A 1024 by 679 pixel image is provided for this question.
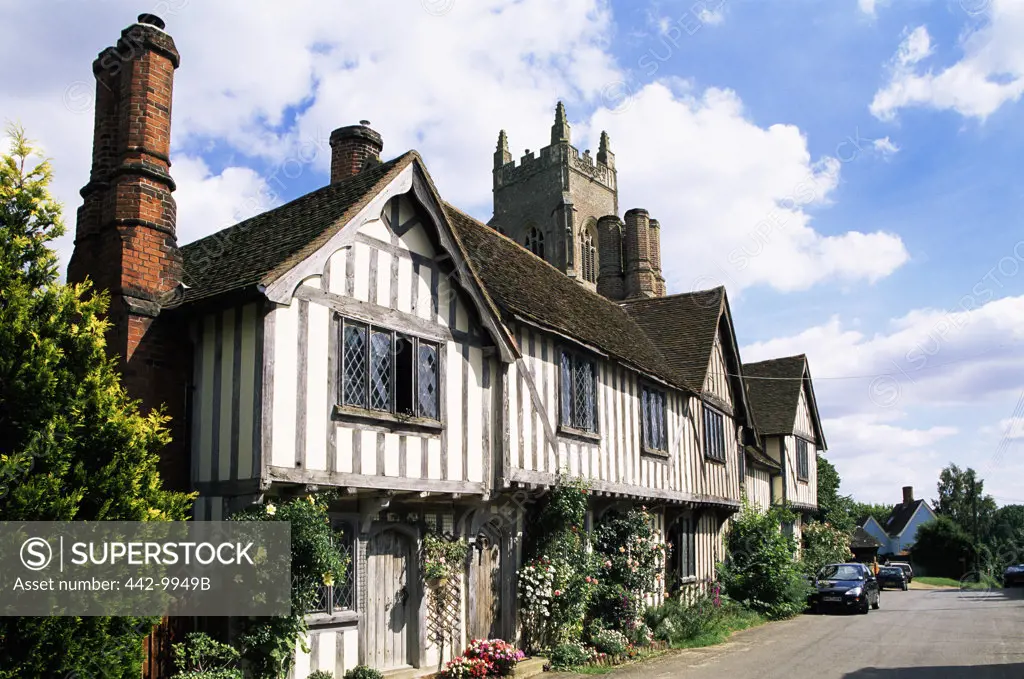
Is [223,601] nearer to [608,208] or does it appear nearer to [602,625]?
[602,625]

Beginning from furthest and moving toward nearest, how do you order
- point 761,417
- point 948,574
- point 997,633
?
point 948,574 → point 761,417 → point 997,633

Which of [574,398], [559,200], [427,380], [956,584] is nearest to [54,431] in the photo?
[427,380]

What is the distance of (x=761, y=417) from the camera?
31.7 meters

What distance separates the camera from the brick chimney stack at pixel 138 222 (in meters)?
9.55

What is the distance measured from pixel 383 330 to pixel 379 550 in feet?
9.24

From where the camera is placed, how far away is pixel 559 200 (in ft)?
205

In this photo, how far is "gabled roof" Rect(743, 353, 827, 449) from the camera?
103 ft

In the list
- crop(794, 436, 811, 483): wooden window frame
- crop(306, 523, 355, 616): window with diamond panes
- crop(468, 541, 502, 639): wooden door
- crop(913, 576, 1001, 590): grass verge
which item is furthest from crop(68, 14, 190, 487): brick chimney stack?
crop(913, 576, 1001, 590): grass verge

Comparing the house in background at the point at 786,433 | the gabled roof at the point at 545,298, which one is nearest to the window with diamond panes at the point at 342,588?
the gabled roof at the point at 545,298

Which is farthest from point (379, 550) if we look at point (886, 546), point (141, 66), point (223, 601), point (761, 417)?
point (886, 546)

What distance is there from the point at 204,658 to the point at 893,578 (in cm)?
3790

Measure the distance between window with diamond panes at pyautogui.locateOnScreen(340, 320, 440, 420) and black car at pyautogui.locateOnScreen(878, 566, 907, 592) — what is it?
35.1 m

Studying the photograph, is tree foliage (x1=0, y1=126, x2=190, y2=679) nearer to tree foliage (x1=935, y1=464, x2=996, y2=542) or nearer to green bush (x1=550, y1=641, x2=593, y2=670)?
green bush (x1=550, y1=641, x2=593, y2=670)

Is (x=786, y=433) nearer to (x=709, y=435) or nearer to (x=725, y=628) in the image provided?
(x=709, y=435)
